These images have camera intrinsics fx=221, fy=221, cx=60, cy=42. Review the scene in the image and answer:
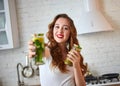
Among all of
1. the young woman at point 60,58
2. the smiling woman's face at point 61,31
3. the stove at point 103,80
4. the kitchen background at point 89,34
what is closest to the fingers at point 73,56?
the young woman at point 60,58

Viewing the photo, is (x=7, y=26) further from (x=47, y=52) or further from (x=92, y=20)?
(x=47, y=52)

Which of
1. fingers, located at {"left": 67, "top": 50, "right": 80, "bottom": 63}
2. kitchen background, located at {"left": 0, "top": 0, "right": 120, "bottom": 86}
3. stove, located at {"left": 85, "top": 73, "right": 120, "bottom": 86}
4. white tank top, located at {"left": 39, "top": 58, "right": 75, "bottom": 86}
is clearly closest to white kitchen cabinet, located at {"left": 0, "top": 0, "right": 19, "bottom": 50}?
kitchen background, located at {"left": 0, "top": 0, "right": 120, "bottom": 86}

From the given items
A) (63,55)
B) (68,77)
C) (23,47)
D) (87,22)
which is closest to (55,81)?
(68,77)

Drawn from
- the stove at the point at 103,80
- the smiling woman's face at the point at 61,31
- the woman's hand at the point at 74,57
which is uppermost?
the smiling woman's face at the point at 61,31

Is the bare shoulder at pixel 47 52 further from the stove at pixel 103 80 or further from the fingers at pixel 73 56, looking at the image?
the stove at pixel 103 80

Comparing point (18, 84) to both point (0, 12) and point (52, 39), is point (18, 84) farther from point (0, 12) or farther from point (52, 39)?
point (52, 39)

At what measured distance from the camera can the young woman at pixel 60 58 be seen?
1.40 metres

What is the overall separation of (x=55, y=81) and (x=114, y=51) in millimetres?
2260

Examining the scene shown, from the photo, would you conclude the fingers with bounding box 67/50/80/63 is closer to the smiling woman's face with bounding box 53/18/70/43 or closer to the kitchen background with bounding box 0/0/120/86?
the smiling woman's face with bounding box 53/18/70/43

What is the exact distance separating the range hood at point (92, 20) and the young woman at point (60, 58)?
1730 mm

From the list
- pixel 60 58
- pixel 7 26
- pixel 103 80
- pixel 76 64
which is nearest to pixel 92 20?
pixel 103 80

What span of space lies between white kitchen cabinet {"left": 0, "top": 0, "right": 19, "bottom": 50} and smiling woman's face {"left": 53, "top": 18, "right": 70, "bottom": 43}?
5.88ft

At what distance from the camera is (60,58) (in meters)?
1.52

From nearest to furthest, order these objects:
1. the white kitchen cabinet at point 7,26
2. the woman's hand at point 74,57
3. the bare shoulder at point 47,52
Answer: the woman's hand at point 74,57
the bare shoulder at point 47,52
the white kitchen cabinet at point 7,26
